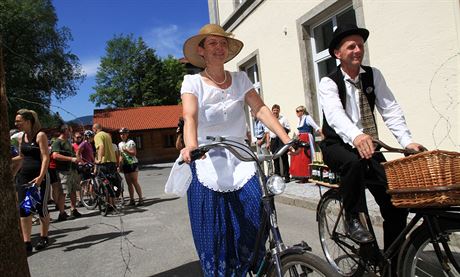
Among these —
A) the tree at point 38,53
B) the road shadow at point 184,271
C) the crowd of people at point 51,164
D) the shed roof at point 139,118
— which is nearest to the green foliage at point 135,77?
the shed roof at point 139,118

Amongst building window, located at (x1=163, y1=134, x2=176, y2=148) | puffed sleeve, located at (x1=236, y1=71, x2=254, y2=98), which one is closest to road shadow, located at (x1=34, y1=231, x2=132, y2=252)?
puffed sleeve, located at (x1=236, y1=71, x2=254, y2=98)

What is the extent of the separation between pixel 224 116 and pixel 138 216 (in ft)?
20.0

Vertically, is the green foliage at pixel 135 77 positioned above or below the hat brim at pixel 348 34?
above

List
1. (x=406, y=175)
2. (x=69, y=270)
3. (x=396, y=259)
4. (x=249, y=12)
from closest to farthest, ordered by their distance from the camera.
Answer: (x=406, y=175) → (x=396, y=259) → (x=69, y=270) → (x=249, y=12)

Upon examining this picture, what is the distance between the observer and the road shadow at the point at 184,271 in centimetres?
446

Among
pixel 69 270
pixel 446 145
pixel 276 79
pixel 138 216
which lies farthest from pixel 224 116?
pixel 276 79

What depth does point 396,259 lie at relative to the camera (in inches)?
110

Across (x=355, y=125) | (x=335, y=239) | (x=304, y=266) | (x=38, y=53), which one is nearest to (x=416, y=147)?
(x=355, y=125)

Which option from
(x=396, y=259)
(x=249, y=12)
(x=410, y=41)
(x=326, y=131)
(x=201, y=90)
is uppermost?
(x=249, y=12)

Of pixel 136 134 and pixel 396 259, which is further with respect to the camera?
Result: pixel 136 134

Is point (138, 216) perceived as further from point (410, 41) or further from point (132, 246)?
point (410, 41)

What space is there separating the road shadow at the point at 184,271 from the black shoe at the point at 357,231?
199 centimetres

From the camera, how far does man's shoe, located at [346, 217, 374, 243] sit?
9.46 feet

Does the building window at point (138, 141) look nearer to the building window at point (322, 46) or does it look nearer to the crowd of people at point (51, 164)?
the crowd of people at point (51, 164)
